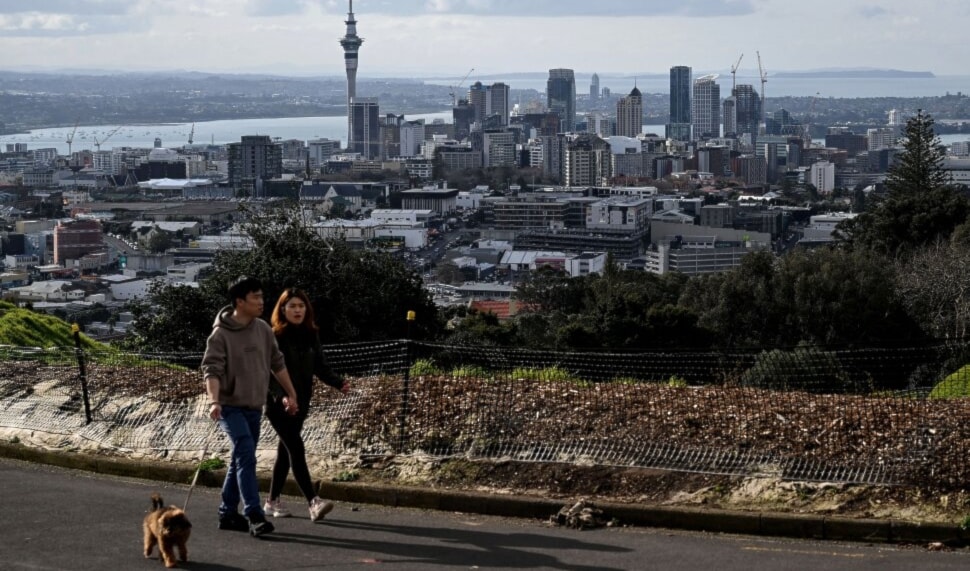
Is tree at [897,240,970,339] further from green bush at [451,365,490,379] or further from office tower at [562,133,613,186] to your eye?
office tower at [562,133,613,186]

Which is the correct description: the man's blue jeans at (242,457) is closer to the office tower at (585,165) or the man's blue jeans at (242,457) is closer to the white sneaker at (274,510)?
the white sneaker at (274,510)

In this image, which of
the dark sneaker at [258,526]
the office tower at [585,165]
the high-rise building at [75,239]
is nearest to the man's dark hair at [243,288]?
the dark sneaker at [258,526]

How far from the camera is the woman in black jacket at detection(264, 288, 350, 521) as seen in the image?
236 inches

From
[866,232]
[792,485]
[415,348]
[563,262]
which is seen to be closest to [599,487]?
[792,485]

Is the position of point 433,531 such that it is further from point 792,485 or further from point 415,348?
point 415,348

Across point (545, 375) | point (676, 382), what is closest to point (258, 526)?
point (545, 375)

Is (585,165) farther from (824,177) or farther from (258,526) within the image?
(258,526)

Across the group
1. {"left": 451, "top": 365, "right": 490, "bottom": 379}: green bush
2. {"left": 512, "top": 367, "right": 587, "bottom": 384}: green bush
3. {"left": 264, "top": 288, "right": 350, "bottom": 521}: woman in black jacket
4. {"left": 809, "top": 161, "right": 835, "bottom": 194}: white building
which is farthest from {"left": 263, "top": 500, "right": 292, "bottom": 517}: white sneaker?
{"left": 809, "top": 161, "right": 835, "bottom": 194}: white building

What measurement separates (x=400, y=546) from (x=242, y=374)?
0.86 metres

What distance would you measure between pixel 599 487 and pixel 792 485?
0.77 m

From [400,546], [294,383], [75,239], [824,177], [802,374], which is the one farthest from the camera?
[824,177]

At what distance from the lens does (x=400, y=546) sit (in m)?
5.62

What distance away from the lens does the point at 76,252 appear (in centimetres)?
11456

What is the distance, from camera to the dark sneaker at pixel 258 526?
18.7 feet
